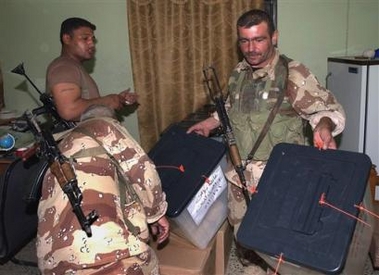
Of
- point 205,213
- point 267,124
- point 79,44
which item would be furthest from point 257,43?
point 79,44

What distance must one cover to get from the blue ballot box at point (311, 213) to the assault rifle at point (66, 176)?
444 mm

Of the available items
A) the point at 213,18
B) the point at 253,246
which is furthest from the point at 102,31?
the point at 253,246

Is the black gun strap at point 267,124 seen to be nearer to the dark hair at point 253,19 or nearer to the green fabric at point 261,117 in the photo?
the green fabric at point 261,117

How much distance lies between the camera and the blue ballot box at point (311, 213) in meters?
1.00

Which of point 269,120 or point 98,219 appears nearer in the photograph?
point 98,219

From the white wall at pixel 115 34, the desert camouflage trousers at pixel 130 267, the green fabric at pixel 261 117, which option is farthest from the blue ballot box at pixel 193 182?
the white wall at pixel 115 34

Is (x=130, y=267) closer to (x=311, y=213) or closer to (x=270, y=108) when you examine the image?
(x=311, y=213)

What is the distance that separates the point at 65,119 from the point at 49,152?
89cm

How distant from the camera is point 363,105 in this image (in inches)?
88.5

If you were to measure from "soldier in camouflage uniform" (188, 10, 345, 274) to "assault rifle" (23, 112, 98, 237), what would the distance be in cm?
89

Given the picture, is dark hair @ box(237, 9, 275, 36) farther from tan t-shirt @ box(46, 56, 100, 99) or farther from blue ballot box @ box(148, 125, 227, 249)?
tan t-shirt @ box(46, 56, 100, 99)

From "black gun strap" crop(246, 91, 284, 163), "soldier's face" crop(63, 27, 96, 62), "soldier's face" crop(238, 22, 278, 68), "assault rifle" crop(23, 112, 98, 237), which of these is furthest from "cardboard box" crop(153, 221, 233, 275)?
"soldier's face" crop(63, 27, 96, 62)

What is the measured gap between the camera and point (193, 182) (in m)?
1.60

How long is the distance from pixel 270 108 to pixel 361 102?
913 millimetres
